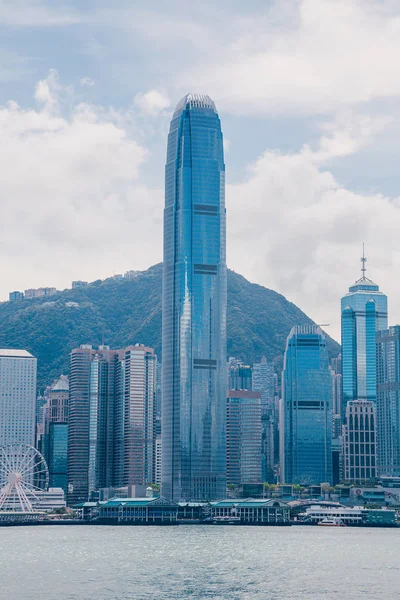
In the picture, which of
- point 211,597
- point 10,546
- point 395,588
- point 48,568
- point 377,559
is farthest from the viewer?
point 10,546

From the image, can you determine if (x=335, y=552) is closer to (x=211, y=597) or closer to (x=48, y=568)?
(x=48, y=568)

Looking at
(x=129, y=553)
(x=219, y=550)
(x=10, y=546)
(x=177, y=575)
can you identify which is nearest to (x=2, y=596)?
(x=177, y=575)

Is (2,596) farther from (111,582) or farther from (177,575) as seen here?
(177,575)

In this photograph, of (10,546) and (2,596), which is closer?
(2,596)

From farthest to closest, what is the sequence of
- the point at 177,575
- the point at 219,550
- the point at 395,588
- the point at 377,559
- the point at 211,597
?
the point at 219,550
the point at 377,559
the point at 177,575
the point at 395,588
the point at 211,597

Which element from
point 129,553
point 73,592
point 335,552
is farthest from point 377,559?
point 73,592

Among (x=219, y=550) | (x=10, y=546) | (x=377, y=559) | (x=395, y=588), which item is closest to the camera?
(x=395, y=588)
